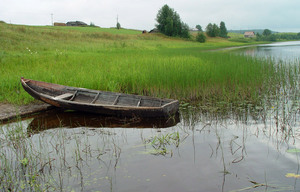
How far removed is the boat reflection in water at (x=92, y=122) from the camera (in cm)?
583

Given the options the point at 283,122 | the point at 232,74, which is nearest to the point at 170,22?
the point at 232,74

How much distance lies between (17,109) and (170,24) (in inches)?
2011

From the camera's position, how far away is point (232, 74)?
8.76 m

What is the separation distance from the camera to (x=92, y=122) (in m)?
6.21

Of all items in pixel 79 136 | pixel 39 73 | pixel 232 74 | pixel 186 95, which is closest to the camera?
pixel 79 136

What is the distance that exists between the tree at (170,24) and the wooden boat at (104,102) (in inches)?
1927

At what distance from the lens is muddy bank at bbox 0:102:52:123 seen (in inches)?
258

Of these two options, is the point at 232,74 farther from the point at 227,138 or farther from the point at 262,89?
the point at 227,138

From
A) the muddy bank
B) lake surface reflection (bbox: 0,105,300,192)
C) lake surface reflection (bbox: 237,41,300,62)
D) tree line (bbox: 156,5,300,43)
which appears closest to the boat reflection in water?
lake surface reflection (bbox: 0,105,300,192)

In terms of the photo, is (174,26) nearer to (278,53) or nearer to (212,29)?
(212,29)

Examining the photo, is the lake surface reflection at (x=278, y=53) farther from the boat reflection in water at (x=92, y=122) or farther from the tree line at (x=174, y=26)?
the tree line at (x=174, y=26)

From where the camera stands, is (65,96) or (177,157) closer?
(177,157)

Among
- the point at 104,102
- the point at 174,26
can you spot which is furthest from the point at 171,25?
the point at 104,102

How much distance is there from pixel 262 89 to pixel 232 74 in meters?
1.11
